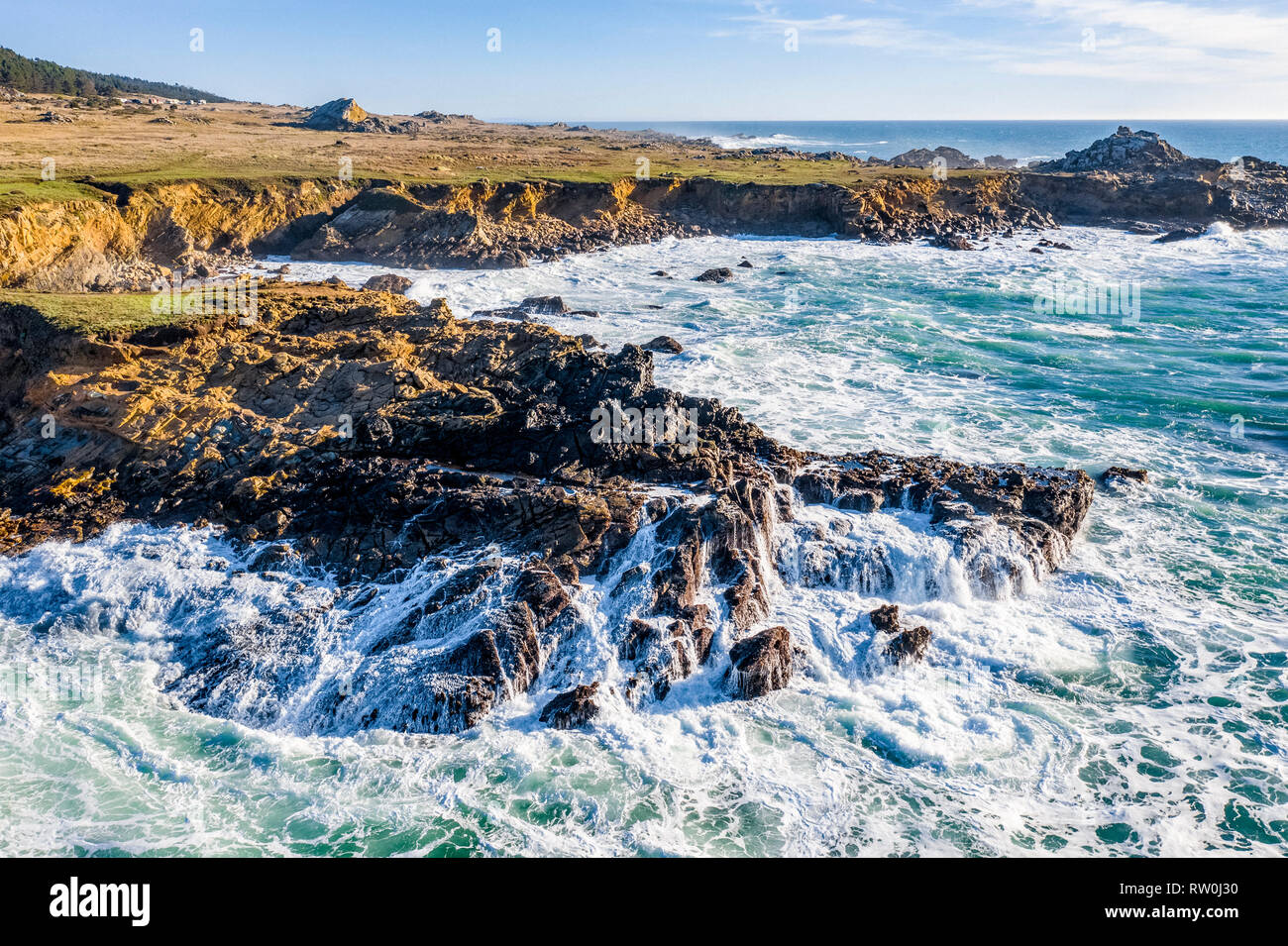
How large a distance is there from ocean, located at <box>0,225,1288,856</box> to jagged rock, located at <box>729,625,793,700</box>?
262 mm

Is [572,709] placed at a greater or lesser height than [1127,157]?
lesser

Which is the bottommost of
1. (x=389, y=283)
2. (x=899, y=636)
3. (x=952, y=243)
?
(x=899, y=636)

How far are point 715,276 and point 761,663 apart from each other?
29.7 meters

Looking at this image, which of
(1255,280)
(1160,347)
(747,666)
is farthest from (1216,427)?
(1255,280)

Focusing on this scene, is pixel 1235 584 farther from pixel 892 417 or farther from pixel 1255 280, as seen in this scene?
pixel 1255 280

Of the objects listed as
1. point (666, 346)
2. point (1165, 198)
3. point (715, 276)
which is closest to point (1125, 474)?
point (666, 346)

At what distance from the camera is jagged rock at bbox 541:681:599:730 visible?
12.3 metres

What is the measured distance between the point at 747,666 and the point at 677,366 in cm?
1468

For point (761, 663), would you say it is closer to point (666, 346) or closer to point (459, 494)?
point (459, 494)

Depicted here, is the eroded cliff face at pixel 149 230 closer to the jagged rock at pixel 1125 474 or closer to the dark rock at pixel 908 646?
the dark rock at pixel 908 646

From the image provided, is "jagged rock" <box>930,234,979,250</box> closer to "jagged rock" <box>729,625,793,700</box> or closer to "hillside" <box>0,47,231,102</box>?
"jagged rock" <box>729,625,793,700</box>

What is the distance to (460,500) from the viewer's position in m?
15.5

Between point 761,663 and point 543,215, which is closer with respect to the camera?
point 761,663

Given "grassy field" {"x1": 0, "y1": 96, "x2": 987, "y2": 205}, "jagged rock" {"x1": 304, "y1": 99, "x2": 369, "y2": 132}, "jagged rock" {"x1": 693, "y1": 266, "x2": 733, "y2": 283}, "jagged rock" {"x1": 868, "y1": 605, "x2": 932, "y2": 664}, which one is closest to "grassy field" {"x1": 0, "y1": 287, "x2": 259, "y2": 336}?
"grassy field" {"x1": 0, "y1": 96, "x2": 987, "y2": 205}
